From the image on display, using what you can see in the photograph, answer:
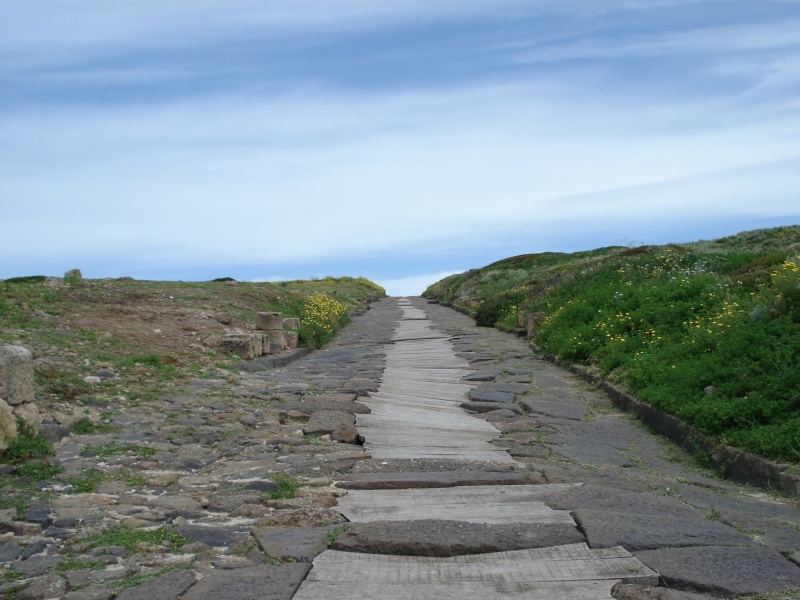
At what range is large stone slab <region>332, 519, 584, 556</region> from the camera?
4047 millimetres

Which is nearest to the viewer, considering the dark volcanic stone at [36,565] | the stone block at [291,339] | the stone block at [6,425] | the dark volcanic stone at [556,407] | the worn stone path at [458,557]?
the worn stone path at [458,557]

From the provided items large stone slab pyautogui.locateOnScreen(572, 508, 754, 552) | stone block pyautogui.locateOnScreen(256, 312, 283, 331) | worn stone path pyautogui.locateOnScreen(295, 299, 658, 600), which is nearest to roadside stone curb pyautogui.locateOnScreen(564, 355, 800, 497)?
large stone slab pyautogui.locateOnScreen(572, 508, 754, 552)

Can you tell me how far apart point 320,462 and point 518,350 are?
9488 mm

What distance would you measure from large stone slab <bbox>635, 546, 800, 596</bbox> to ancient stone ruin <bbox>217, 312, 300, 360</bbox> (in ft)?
30.9

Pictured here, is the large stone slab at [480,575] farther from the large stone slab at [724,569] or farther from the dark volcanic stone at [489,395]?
the dark volcanic stone at [489,395]

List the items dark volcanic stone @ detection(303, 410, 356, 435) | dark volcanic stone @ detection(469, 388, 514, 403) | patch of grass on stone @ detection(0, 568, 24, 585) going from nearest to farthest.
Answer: patch of grass on stone @ detection(0, 568, 24, 585) < dark volcanic stone @ detection(303, 410, 356, 435) < dark volcanic stone @ detection(469, 388, 514, 403)

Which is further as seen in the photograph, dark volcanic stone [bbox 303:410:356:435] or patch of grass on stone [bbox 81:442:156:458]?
dark volcanic stone [bbox 303:410:356:435]

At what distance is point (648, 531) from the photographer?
429cm

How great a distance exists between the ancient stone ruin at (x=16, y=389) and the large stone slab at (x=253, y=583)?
2.89 m

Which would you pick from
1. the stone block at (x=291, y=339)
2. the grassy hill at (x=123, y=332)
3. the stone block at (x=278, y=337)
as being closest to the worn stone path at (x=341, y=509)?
the grassy hill at (x=123, y=332)

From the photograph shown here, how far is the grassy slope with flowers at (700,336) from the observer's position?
7.10m

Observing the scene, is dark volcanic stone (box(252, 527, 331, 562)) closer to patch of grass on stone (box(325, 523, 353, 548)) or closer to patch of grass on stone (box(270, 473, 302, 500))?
patch of grass on stone (box(325, 523, 353, 548))

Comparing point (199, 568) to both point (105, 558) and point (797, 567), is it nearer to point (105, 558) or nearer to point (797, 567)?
point (105, 558)

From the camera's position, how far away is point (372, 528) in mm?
4305
